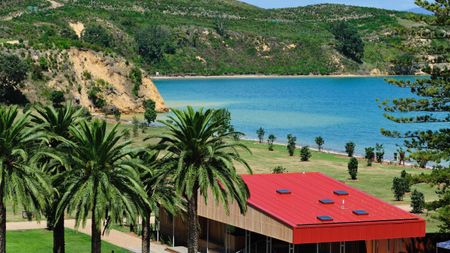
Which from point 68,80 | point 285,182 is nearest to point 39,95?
point 68,80

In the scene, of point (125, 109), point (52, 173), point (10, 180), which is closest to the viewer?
point (10, 180)

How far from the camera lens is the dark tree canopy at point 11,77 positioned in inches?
4823

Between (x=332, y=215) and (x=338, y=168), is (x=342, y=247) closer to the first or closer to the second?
(x=332, y=215)

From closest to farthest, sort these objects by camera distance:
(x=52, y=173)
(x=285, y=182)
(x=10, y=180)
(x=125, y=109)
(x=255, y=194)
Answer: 1. (x=10, y=180)
2. (x=52, y=173)
3. (x=255, y=194)
4. (x=285, y=182)
5. (x=125, y=109)

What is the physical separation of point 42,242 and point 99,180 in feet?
52.8

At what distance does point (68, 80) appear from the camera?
135375 millimetres

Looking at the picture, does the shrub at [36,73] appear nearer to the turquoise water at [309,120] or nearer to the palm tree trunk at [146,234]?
the turquoise water at [309,120]

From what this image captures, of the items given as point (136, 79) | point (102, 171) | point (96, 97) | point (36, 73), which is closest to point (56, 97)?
point (36, 73)

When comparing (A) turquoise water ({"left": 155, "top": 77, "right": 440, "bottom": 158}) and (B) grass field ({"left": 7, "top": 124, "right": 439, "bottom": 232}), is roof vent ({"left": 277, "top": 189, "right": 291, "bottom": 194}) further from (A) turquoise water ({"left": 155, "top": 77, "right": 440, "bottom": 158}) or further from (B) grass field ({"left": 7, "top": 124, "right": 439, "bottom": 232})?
(A) turquoise water ({"left": 155, "top": 77, "right": 440, "bottom": 158})

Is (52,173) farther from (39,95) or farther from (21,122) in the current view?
(39,95)

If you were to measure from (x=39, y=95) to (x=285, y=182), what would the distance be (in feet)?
252

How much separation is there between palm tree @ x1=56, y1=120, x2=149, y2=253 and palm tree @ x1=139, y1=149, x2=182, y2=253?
7.85 ft

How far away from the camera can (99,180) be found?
41781 millimetres

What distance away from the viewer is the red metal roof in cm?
4694
